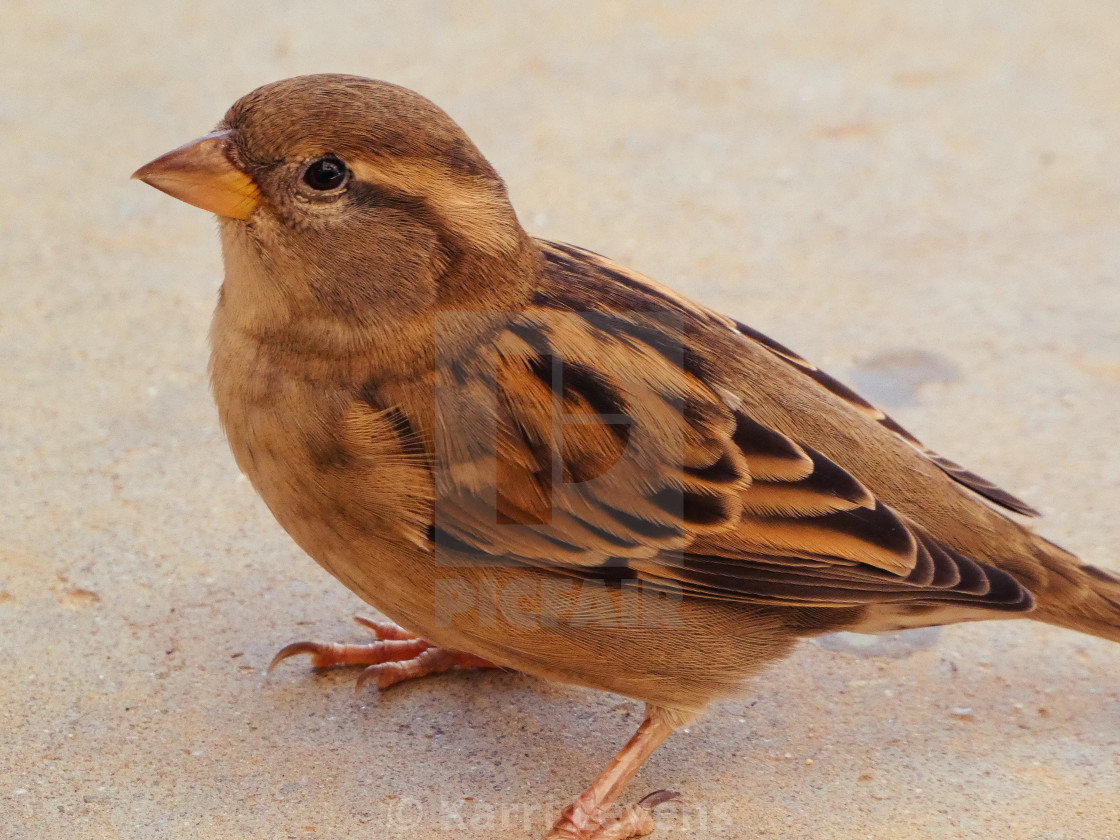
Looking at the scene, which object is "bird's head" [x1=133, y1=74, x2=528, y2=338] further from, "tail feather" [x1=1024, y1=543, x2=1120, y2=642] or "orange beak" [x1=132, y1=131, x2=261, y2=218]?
"tail feather" [x1=1024, y1=543, x2=1120, y2=642]

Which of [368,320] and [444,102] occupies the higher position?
[444,102]

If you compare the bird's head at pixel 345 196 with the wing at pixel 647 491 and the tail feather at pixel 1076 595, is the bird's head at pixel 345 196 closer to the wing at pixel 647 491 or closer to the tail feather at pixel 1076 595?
the wing at pixel 647 491

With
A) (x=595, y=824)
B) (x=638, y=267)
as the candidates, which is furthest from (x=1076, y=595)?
(x=638, y=267)

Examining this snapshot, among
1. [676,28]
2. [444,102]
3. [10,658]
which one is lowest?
[10,658]

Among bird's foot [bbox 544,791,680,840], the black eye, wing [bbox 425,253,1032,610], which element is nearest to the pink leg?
bird's foot [bbox 544,791,680,840]

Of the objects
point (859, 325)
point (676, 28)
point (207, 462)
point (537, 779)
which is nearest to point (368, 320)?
point (537, 779)

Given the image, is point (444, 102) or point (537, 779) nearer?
point (537, 779)

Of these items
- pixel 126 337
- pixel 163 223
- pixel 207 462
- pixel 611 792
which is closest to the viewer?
pixel 611 792

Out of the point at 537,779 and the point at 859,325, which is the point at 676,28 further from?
the point at 537,779
